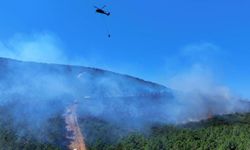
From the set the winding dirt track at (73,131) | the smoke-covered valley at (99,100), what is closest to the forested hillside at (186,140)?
the winding dirt track at (73,131)

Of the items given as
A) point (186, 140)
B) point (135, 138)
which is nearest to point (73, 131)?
point (135, 138)

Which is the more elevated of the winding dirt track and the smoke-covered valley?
the smoke-covered valley

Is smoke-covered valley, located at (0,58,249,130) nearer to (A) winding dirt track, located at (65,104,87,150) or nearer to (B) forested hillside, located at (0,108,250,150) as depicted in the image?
(A) winding dirt track, located at (65,104,87,150)

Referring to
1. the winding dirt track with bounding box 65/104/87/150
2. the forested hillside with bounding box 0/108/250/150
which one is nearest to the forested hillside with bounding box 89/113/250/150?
the forested hillside with bounding box 0/108/250/150

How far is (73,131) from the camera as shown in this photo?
408 feet

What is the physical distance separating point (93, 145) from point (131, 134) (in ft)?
37.9

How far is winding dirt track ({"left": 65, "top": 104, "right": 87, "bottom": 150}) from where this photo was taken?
11319 centimetres

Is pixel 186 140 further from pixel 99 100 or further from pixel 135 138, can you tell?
pixel 99 100

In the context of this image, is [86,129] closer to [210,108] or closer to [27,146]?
[27,146]

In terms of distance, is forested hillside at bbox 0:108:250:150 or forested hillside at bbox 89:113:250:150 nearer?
forested hillside at bbox 89:113:250:150

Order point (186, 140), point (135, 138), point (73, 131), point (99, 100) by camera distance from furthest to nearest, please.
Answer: point (99, 100)
point (73, 131)
point (135, 138)
point (186, 140)

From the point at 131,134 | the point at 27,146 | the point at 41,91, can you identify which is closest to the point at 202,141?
the point at 131,134

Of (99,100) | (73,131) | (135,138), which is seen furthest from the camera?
(99,100)

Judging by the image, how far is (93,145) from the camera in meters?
109
